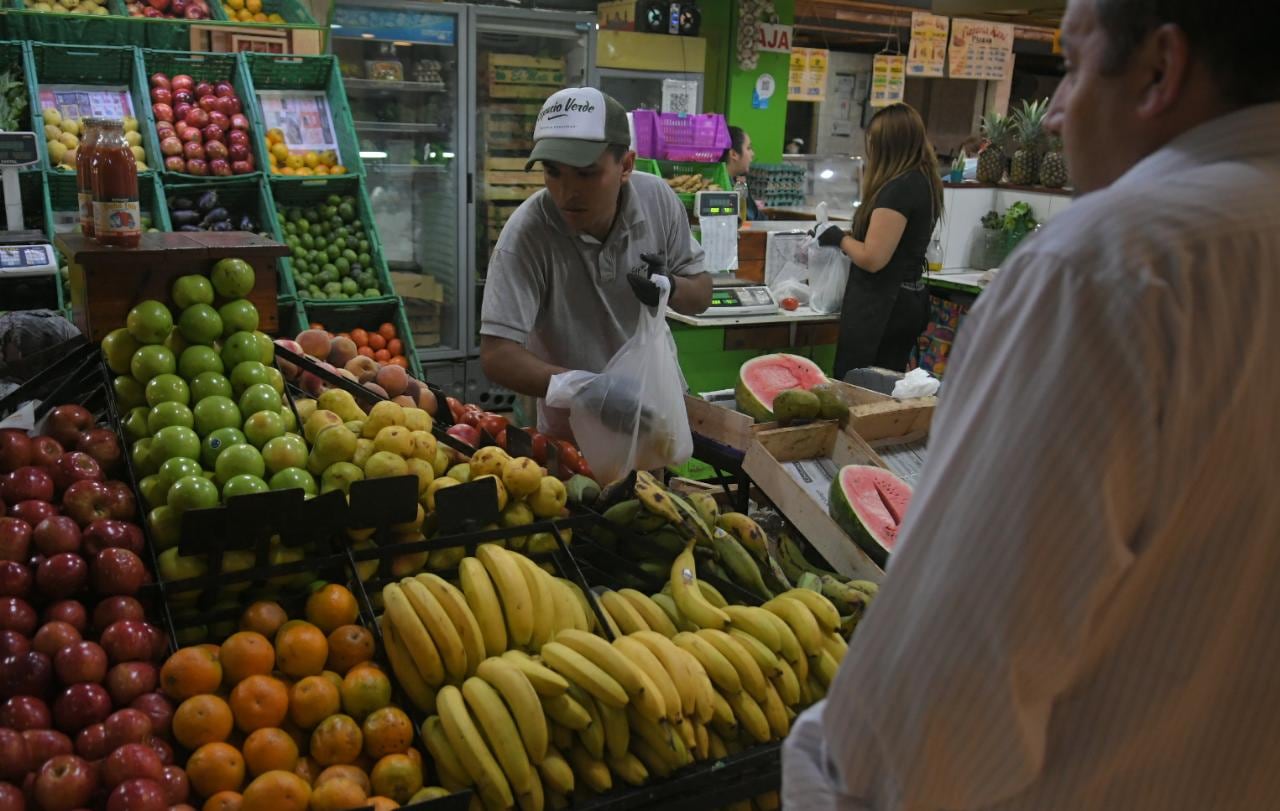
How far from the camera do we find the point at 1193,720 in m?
0.90

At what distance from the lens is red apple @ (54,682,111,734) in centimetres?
148

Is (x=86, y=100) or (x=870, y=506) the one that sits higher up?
(x=86, y=100)

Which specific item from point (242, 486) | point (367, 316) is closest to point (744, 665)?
point (242, 486)

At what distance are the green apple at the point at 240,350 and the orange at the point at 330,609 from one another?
64cm

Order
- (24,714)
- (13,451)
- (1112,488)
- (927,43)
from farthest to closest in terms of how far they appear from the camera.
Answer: (927,43) → (13,451) → (24,714) → (1112,488)

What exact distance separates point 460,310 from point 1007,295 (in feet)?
20.6

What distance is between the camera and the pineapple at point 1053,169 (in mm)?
6504

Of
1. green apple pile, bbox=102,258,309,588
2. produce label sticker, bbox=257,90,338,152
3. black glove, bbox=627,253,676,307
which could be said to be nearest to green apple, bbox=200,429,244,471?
green apple pile, bbox=102,258,309,588

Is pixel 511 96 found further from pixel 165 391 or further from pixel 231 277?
pixel 165 391

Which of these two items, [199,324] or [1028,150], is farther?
[1028,150]

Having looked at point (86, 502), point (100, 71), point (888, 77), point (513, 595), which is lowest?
point (513, 595)

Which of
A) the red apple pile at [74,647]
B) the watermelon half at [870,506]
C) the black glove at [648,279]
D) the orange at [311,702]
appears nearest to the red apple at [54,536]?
the red apple pile at [74,647]

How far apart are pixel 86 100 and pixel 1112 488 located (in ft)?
19.3

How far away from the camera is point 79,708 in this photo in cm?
148
